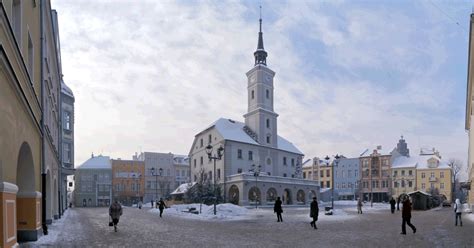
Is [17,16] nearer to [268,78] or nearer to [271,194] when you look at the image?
[271,194]

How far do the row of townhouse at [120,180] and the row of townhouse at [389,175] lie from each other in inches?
1596

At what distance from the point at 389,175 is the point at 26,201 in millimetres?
102307

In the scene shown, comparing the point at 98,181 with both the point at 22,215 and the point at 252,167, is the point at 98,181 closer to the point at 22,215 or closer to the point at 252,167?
the point at 252,167

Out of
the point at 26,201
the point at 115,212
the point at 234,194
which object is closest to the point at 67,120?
the point at 115,212

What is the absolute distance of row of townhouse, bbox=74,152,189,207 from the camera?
102938mm

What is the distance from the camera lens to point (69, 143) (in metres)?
43.7

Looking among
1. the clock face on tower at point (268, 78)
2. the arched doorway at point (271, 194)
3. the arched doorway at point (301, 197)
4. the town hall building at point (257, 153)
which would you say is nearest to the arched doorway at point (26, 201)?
the town hall building at point (257, 153)

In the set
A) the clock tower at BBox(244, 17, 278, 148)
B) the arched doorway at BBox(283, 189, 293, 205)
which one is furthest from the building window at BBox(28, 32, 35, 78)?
the clock tower at BBox(244, 17, 278, 148)

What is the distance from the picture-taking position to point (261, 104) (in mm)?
82375

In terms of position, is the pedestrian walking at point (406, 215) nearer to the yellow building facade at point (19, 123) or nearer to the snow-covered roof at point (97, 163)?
the yellow building facade at point (19, 123)

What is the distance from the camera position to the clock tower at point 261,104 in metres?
82.4

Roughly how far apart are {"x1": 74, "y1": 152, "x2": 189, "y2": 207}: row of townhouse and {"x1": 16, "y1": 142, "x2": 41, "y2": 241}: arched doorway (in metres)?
81.5

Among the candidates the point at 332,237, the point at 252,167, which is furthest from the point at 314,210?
the point at 252,167

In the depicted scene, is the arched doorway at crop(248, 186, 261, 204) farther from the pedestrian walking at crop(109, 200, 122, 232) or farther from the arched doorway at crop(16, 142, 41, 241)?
the arched doorway at crop(16, 142, 41, 241)
